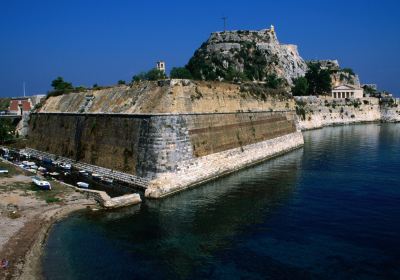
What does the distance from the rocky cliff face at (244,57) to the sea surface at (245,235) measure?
64579mm

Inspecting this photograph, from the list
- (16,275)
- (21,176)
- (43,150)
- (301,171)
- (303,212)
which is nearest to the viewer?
(16,275)

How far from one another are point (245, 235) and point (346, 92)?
278 ft

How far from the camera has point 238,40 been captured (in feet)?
332

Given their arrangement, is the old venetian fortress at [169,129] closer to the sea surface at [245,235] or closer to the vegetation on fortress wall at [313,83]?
the sea surface at [245,235]

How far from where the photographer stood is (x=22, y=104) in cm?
6019

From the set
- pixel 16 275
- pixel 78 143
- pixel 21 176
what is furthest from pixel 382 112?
pixel 16 275

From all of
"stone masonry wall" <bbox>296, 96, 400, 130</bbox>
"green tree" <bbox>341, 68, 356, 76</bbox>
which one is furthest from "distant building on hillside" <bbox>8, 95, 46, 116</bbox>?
"green tree" <bbox>341, 68, 356, 76</bbox>

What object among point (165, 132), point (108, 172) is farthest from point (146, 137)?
point (108, 172)

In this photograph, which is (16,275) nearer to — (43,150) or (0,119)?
(43,150)

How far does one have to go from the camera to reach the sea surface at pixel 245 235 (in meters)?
16.2

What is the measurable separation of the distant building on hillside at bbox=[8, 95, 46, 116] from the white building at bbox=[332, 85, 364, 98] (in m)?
68.6

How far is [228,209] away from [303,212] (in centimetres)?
457

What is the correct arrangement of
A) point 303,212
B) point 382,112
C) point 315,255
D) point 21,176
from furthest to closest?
point 382,112, point 21,176, point 303,212, point 315,255

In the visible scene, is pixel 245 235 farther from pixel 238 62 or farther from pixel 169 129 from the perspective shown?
pixel 238 62
